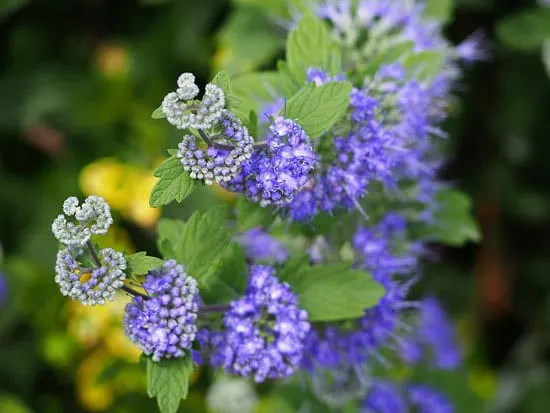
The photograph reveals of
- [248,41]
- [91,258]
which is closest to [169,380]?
[91,258]

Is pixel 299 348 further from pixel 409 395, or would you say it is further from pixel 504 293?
pixel 504 293

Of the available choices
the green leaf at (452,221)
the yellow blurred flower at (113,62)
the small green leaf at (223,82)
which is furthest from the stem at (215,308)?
the yellow blurred flower at (113,62)

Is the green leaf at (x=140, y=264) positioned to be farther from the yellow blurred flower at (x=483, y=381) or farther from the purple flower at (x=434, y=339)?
the yellow blurred flower at (x=483, y=381)

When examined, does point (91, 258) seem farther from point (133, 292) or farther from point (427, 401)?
point (427, 401)

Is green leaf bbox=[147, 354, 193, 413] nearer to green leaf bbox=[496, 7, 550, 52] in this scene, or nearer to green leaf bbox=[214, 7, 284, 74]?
green leaf bbox=[214, 7, 284, 74]

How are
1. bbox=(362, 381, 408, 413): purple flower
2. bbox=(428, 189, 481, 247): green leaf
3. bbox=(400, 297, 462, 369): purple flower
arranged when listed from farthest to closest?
1. bbox=(400, 297, 462, 369): purple flower
2. bbox=(362, 381, 408, 413): purple flower
3. bbox=(428, 189, 481, 247): green leaf

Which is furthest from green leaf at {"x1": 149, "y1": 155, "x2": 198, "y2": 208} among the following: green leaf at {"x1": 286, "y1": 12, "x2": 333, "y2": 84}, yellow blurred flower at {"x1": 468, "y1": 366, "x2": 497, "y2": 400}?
yellow blurred flower at {"x1": 468, "y1": 366, "x2": 497, "y2": 400}
